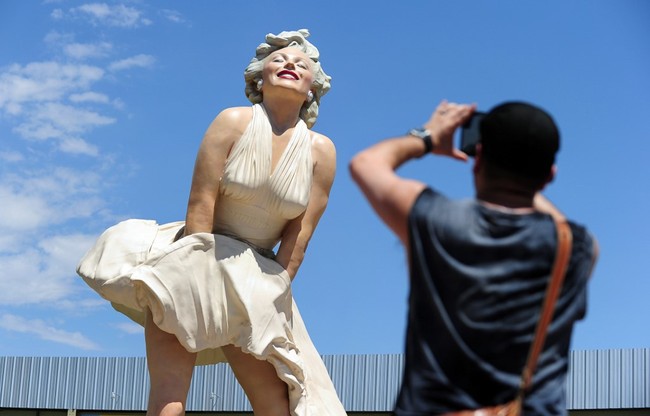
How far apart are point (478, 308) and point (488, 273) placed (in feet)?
0.27

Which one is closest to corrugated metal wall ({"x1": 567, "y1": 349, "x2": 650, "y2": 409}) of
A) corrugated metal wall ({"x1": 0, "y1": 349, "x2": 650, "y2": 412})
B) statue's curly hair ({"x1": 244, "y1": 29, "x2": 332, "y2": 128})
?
corrugated metal wall ({"x1": 0, "y1": 349, "x2": 650, "y2": 412})

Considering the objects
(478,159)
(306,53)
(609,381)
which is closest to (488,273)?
(478,159)

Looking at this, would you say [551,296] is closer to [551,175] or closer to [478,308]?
[478,308]

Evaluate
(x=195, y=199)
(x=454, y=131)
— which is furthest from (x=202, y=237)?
(x=454, y=131)

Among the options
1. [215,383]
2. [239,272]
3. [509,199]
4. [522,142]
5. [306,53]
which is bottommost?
[215,383]

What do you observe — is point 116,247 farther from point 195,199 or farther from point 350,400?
point 350,400

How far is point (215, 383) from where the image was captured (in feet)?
57.7

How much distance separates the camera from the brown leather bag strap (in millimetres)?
2391

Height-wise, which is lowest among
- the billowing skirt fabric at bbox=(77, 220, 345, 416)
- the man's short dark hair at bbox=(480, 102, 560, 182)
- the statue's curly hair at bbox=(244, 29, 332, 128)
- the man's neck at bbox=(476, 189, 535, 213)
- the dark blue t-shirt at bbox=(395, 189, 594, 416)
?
the billowing skirt fabric at bbox=(77, 220, 345, 416)

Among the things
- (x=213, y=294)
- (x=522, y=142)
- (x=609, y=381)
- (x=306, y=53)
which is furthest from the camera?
(x=609, y=381)

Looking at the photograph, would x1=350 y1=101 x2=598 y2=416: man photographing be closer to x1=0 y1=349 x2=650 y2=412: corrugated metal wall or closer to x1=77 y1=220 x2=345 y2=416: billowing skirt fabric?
x1=77 y1=220 x2=345 y2=416: billowing skirt fabric

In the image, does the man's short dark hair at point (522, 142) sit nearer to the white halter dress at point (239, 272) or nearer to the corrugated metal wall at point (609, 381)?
the white halter dress at point (239, 272)

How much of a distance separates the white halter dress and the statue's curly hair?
273 millimetres

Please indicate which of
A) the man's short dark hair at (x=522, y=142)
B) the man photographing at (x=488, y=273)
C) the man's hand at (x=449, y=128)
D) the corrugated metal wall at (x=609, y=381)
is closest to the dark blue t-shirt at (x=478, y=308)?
the man photographing at (x=488, y=273)
